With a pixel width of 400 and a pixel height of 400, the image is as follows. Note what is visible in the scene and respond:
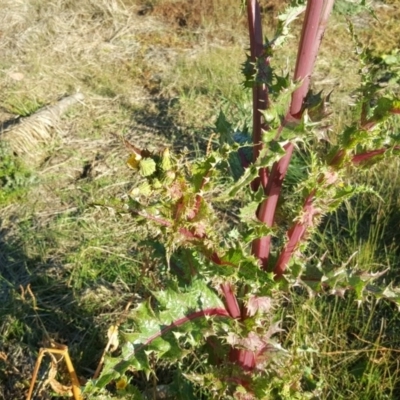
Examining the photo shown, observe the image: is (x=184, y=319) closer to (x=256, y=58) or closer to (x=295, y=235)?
(x=295, y=235)

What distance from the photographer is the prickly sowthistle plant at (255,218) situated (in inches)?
46.4

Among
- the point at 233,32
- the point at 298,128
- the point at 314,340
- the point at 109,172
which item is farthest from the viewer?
the point at 233,32

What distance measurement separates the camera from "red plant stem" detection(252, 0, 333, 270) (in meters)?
1.13

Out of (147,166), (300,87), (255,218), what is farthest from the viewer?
(255,218)

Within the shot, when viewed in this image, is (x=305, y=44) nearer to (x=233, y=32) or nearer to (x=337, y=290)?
(x=337, y=290)

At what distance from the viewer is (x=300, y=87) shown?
4.05 ft

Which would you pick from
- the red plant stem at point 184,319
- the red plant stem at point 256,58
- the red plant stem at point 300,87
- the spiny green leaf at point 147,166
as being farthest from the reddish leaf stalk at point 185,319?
the spiny green leaf at point 147,166

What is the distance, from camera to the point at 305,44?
118 cm

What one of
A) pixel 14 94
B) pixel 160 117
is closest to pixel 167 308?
pixel 160 117

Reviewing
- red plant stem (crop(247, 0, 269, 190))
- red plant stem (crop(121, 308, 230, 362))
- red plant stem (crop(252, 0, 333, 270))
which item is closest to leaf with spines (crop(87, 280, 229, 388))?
red plant stem (crop(121, 308, 230, 362))

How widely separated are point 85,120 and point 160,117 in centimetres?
53

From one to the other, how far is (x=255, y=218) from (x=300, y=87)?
1.09 ft

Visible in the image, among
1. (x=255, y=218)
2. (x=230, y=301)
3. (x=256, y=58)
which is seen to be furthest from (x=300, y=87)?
(x=230, y=301)

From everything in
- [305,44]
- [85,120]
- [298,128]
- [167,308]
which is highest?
[305,44]
